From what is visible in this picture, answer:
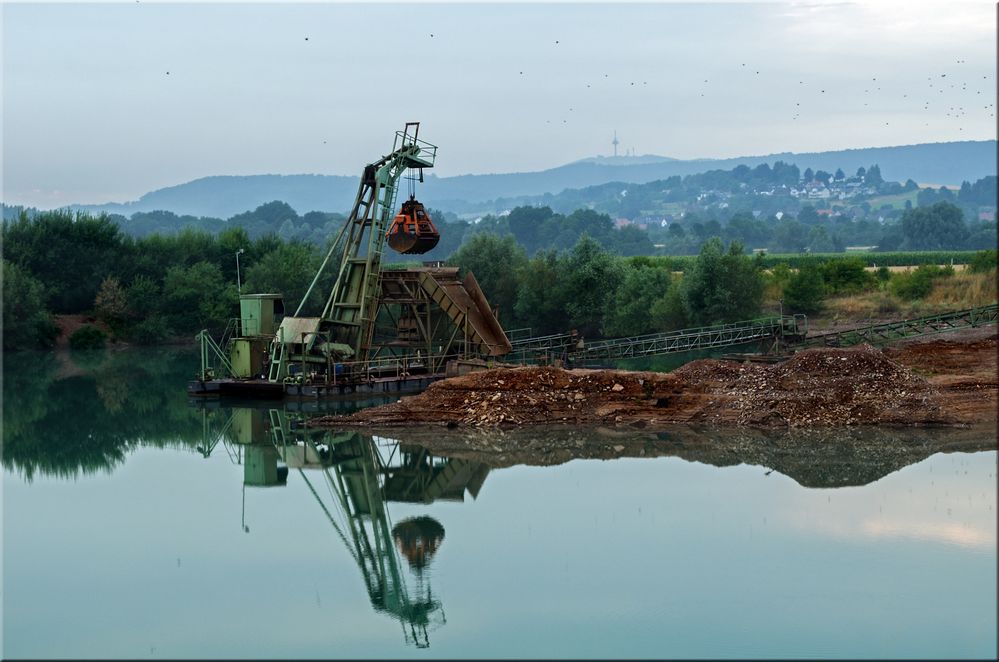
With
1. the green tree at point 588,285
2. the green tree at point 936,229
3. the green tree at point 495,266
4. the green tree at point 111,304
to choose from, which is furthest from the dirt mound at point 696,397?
the green tree at point 936,229

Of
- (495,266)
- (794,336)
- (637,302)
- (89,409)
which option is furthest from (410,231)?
(495,266)

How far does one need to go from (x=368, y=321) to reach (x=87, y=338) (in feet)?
79.6

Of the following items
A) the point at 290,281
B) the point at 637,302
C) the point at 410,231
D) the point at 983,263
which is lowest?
the point at 637,302

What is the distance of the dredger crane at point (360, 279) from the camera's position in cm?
3625

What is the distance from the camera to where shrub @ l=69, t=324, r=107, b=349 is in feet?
183

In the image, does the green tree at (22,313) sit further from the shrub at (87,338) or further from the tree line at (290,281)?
the shrub at (87,338)

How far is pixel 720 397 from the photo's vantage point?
99.9 ft

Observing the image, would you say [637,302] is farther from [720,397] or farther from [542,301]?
[720,397]

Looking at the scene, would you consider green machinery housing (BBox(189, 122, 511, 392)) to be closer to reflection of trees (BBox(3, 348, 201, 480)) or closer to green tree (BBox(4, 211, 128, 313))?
reflection of trees (BBox(3, 348, 201, 480))

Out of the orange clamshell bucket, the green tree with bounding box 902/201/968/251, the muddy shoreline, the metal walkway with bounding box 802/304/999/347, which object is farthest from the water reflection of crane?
the green tree with bounding box 902/201/968/251

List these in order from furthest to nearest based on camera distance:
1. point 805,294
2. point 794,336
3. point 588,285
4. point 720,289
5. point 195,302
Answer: point 195,302 < point 588,285 < point 805,294 < point 720,289 < point 794,336

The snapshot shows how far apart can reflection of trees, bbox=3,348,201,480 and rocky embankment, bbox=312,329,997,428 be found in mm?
5543

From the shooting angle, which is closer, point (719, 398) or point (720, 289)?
point (719, 398)

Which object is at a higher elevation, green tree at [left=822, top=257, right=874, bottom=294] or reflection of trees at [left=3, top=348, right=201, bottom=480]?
green tree at [left=822, top=257, right=874, bottom=294]
